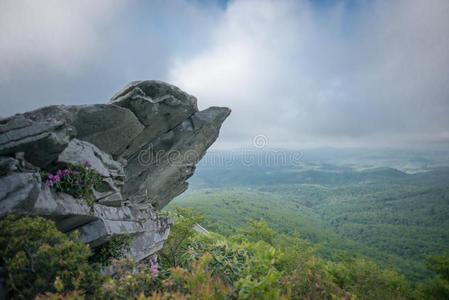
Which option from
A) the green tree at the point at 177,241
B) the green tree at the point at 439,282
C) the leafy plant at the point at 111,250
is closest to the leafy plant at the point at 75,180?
the leafy plant at the point at 111,250

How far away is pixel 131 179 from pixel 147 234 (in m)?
5.18

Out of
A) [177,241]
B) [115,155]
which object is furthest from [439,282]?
[115,155]

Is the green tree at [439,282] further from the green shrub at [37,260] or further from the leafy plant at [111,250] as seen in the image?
the green shrub at [37,260]

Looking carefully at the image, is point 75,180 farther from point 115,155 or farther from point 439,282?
point 439,282

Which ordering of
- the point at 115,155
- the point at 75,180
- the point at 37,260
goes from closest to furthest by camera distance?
the point at 37,260 < the point at 75,180 < the point at 115,155

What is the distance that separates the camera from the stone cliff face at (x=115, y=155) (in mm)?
7629

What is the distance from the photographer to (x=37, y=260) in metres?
5.39

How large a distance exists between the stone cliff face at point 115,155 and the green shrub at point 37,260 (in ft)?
3.83

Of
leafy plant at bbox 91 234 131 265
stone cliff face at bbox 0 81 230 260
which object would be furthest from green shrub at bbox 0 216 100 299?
leafy plant at bbox 91 234 131 265

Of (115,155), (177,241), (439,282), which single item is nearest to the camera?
(115,155)

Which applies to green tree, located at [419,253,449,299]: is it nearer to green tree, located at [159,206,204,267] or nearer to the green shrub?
green tree, located at [159,206,204,267]

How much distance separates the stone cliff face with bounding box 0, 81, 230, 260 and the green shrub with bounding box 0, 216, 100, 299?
117cm

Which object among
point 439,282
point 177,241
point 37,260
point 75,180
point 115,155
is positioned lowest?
point 439,282

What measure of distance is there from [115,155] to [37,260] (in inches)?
413
